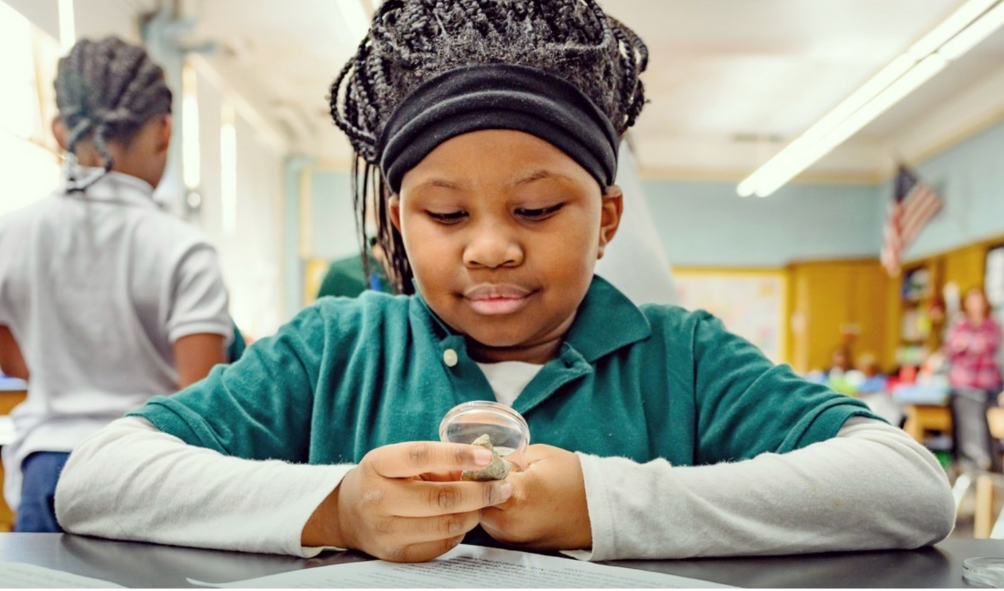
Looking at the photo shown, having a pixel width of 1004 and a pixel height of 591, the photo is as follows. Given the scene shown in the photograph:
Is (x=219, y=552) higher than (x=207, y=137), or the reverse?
(x=207, y=137)

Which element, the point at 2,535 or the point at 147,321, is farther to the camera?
the point at 147,321

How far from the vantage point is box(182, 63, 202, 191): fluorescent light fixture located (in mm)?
5352

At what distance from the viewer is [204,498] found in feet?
2.08

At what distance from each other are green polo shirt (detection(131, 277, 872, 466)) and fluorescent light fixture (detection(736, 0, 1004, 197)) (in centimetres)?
374

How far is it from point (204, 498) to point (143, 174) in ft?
3.53

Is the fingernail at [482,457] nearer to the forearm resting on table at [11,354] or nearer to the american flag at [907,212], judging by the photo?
the forearm resting on table at [11,354]

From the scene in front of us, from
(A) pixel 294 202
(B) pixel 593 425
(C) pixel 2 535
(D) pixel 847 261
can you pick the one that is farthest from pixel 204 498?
(D) pixel 847 261

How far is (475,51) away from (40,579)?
1.95 feet

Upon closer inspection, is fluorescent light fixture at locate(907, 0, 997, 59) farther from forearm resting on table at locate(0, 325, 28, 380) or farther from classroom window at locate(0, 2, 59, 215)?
forearm resting on table at locate(0, 325, 28, 380)

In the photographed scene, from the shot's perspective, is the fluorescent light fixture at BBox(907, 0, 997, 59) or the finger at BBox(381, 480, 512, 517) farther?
the fluorescent light fixture at BBox(907, 0, 997, 59)

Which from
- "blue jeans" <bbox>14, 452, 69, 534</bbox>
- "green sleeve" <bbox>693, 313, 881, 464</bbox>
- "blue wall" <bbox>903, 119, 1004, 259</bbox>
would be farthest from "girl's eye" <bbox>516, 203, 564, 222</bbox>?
"blue wall" <bbox>903, 119, 1004, 259</bbox>

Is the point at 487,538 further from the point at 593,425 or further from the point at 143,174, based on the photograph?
the point at 143,174

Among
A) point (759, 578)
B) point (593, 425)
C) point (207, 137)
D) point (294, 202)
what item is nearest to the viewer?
point (759, 578)

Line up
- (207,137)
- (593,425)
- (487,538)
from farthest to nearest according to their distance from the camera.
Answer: (207,137), (593,425), (487,538)
